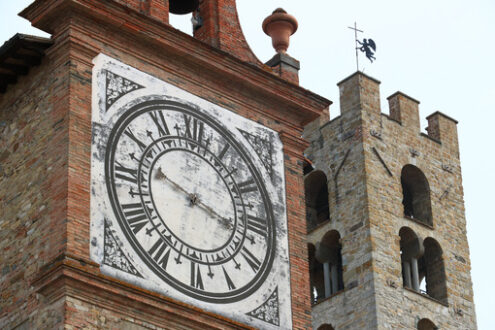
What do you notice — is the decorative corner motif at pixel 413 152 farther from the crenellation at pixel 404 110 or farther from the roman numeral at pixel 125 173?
the roman numeral at pixel 125 173

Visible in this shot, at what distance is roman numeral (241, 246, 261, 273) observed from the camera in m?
24.2

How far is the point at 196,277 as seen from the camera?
23.3 meters

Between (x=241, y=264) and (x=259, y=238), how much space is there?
2.32 ft

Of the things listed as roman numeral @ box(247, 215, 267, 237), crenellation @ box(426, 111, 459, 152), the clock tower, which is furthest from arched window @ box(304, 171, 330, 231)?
roman numeral @ box(247, 215, 267, 237)

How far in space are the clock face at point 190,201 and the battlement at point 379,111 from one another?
19.6 metres

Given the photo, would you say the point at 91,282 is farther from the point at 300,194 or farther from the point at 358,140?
the point at 358,140

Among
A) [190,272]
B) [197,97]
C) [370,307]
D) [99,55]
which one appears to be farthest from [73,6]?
[370,307]

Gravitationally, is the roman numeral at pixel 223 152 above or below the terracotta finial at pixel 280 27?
below

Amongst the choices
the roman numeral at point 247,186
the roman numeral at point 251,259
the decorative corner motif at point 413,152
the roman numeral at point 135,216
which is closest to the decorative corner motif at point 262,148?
the roman numeral at point 247,186

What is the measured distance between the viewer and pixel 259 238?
2462 centimetres

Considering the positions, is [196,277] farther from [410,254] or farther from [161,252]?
[410,254]

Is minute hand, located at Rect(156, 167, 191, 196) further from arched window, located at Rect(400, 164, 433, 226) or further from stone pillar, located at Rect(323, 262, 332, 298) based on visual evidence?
arched window, located at Rect(400, 164, 433, 226)

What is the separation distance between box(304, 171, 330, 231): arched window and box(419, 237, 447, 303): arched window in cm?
276

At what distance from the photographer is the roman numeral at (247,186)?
81.6 ft
